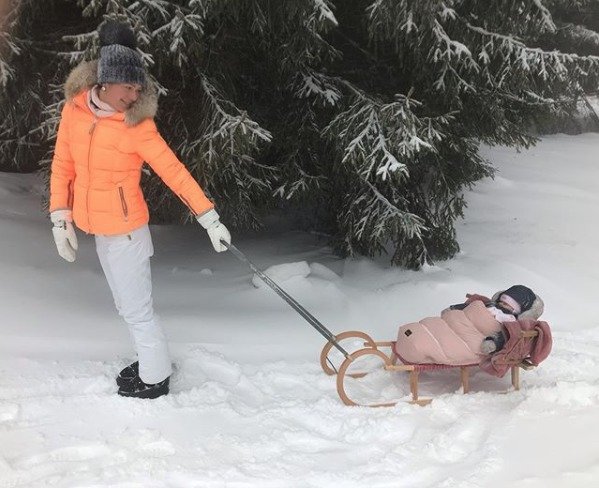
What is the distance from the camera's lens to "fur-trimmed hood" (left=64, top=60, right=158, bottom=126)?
315 centimetres

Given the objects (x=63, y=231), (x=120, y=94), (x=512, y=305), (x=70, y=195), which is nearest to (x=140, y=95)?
(x=120, y=94)

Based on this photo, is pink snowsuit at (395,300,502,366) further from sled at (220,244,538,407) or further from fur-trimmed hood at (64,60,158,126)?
fur-trimmed hood at (64,60,158,126)

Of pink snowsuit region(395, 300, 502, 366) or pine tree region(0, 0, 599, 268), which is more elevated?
pine tree region(0, 0, 599, 268)

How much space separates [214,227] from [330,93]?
88.6 inches

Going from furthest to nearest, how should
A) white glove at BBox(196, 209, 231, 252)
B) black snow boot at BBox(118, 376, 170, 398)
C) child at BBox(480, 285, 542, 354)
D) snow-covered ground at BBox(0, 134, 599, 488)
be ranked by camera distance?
child at BBox(480, 285, 542, 354)
black snow boot at BBox(118, 376, 170, 398)
white glove at BBox(196, 209, 231, 252)
snow-covered ground at BBox(0, 134, 599, 488)

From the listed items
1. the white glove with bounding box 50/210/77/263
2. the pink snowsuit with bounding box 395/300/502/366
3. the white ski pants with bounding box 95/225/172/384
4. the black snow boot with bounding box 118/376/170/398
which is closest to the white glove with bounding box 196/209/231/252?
the white ski pants with bounding box 95/225/172/384

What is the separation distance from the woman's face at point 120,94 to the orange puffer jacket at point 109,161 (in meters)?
0.03

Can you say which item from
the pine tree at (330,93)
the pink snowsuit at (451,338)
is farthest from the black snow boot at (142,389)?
the pine tree at (330,93)

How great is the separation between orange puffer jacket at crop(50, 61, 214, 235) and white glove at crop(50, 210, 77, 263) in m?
0.05

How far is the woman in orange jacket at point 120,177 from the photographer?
3115mm

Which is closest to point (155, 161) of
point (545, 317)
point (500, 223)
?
point (545, 317)

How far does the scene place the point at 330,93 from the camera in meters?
5.06

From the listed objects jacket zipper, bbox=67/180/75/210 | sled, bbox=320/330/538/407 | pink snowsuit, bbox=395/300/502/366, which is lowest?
sled, bbox=320/330/538/407

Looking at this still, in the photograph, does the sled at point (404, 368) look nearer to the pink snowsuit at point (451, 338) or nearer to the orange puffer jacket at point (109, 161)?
the pink snowsuit at point (451, 338)
